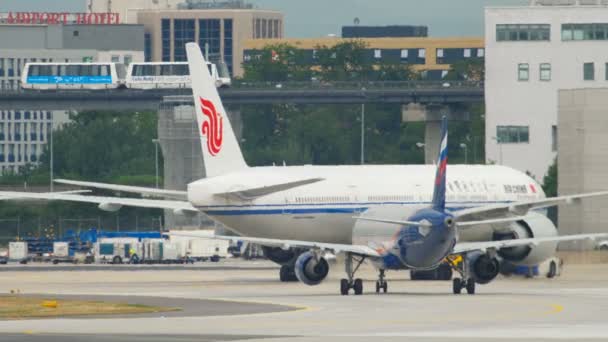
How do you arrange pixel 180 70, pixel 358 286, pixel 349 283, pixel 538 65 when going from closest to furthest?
1. pixel 358 286
2. pixel 349 283
3. pixel 538 65
4. pixel 180 70

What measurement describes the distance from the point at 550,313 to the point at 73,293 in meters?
23.3

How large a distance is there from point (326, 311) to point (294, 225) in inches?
1028

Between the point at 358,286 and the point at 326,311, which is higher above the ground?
the point at 358,286

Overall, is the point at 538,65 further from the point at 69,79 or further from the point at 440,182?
the point at 440,182

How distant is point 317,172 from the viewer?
88562 mm

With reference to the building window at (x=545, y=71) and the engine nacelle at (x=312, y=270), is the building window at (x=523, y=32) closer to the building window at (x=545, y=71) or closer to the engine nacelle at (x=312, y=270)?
the building window at (x=545, y=71)

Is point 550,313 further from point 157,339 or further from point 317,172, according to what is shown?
point 317,172

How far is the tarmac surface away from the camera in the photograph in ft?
167

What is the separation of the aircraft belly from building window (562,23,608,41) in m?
77.4

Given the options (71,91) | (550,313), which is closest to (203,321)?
(550,313)

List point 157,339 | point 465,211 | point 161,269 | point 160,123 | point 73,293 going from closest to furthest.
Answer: point 157,339 < point 73,293 < point 465,211 < point 161,269 < point 160,123

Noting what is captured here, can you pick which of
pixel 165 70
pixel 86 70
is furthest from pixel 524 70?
pixel 86 70

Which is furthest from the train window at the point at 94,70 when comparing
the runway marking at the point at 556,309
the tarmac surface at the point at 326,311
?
the runway marking at the point at 556,309

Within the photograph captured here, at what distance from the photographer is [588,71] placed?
16188 centimetres
